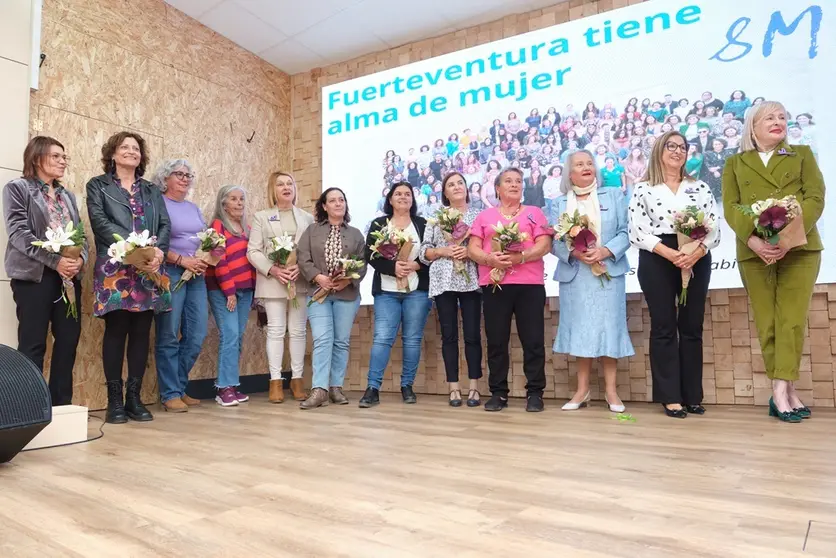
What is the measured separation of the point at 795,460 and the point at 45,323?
10.9ft

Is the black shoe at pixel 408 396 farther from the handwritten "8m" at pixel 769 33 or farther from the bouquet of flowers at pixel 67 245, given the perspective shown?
the handwritten "8m" at pixel 769 33

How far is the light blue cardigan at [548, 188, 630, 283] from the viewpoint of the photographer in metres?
3.35

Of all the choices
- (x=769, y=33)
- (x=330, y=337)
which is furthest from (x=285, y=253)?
(x=769, y=33)

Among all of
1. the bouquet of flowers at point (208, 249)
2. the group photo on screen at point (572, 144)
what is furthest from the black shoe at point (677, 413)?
the bouquet of flowers at point (208, 249)

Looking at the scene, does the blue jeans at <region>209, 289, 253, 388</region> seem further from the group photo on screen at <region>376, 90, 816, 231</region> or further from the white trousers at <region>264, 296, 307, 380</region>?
the group photo on screen at <region>376, 90, 816, 231</region>

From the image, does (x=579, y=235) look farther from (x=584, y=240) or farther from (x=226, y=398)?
(x=226, y=398)

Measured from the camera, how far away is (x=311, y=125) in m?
5.41

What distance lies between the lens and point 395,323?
12.9ft

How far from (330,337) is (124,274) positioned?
1.24m

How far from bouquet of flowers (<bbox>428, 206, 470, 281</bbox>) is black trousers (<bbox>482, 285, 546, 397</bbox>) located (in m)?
0.23

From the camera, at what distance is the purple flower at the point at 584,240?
321 cm

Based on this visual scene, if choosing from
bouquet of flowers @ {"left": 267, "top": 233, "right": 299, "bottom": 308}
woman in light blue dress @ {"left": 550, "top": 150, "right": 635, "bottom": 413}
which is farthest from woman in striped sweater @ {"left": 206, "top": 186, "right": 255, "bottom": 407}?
woman in light blue dress @ {"left": 550, "top": 150, "right": 635, "bottom": 413}

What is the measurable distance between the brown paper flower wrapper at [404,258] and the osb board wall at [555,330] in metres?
0.81

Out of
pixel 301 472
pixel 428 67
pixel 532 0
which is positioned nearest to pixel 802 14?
pixel 532 0
